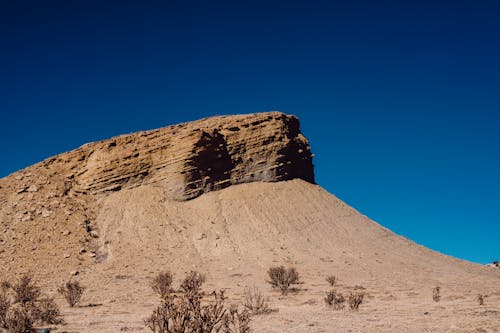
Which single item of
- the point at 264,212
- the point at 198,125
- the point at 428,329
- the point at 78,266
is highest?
the point at 198,125

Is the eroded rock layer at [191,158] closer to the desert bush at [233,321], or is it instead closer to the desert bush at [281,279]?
the desert bush at [281,279]

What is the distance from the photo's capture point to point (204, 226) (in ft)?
116

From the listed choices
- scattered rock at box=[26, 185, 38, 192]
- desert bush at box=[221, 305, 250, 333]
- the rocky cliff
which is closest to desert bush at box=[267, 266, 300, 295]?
desert bush at box=[221, 305, 250, 333]

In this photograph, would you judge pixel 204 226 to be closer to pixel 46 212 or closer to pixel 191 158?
pixel 191 158

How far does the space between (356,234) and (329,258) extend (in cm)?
613

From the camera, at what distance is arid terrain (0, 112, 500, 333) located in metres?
26.6


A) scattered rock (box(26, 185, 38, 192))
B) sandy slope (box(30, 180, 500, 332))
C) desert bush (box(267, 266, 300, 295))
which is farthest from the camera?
scattered rock (box(26, 185, 38, 192))

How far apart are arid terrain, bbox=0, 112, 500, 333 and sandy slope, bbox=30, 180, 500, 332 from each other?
101mm

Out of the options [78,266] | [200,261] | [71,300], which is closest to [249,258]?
[200,261]

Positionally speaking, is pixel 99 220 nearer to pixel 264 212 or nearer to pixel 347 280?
pixel 264 212

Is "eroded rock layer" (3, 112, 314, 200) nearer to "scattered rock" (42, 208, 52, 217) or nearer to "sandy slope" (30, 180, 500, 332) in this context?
"sandy slope" (30, 180, 500, 332)

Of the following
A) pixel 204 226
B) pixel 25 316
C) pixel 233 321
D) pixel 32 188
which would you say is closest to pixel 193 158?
pixel 204 226

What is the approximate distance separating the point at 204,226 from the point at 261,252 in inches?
218

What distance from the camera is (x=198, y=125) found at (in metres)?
45.7
